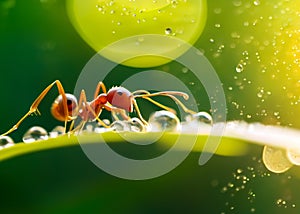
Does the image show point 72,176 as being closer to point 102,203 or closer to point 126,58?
point 102,203

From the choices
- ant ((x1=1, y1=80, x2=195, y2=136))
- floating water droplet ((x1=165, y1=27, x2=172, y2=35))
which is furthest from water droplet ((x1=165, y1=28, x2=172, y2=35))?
ant ((x1=1, y1=80, x2=195, y2=136))

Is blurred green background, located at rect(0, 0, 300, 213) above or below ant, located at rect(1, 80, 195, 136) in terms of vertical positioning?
above

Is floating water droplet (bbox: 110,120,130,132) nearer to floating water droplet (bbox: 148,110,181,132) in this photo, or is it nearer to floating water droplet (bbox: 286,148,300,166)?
floating water droplet (bbox: 148,110,181,132)

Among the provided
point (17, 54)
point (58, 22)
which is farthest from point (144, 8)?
point (17, 54)

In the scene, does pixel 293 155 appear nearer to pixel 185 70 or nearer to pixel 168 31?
pixel 185 70

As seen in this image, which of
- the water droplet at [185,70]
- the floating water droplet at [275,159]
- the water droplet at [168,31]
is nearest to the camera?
the floating water droplet at [275,159]

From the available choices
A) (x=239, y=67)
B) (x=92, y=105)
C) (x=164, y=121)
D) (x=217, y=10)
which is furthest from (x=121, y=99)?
(x=217, y=10)

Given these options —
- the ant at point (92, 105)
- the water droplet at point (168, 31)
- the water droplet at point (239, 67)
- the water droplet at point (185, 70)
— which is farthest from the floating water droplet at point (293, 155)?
the water droplet at point (168, 31)

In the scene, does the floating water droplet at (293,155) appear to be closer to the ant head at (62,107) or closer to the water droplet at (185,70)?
the ant head at (62,107)
